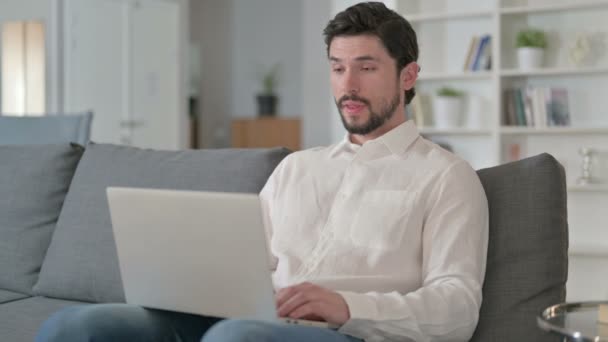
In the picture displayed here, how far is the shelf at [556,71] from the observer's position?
4457 millimetres

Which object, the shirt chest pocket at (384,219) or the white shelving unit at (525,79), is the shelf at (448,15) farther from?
the shirt chest pocket at (384,219)

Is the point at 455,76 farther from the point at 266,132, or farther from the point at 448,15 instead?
the point at 266,132

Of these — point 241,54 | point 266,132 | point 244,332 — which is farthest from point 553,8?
point 241,54

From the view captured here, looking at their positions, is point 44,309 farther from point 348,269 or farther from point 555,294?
point 555,294

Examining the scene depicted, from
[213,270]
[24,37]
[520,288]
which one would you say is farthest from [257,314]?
[24,37]

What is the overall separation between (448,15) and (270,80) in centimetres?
472

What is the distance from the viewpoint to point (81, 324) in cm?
161

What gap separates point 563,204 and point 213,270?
2.48 ft

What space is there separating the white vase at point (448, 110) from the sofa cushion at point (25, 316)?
2.95 m

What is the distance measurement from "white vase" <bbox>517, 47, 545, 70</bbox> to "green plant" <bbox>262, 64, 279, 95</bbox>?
16.5 ft

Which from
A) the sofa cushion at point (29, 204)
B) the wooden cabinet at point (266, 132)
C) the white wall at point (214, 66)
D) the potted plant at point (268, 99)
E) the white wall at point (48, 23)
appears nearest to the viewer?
the sofa cushion at point (29, 204)

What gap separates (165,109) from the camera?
25.0ft

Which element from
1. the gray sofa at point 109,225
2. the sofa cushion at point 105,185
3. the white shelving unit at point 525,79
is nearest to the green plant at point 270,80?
the white shelving unit at point 525,79

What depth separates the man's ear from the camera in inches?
79.3
